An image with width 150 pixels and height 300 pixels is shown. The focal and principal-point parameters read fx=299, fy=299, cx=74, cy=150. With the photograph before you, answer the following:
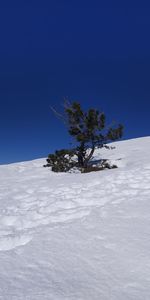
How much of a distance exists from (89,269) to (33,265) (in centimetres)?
83

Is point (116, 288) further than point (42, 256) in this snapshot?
No

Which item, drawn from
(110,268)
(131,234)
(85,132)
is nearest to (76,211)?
(131,234)

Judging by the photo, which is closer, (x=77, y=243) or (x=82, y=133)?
(x=77, y=243)

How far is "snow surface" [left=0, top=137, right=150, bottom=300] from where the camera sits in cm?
371

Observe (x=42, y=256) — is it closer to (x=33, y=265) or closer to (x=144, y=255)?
(x=33, y=265)

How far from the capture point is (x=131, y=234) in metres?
5.35

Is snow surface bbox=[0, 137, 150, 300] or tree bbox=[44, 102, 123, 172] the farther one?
tree bbox=[44, 102, 123, 172]

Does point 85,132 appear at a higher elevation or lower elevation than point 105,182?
higher

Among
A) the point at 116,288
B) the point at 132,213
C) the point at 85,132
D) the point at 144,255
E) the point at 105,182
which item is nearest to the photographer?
the point at 116,288

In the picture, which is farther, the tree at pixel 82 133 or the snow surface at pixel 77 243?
the tree at pixel 82 133

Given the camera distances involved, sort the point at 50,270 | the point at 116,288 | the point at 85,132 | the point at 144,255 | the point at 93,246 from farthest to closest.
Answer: the point at 85,132, the point at 93,246, the point at 144,255, the point at 50,270, the point at 116,288

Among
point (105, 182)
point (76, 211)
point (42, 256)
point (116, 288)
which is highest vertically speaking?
point (105, 182)

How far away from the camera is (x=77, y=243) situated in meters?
5.16

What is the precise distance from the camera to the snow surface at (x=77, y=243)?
371cm
